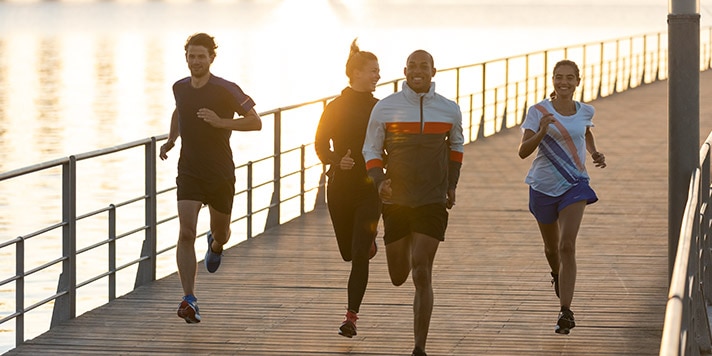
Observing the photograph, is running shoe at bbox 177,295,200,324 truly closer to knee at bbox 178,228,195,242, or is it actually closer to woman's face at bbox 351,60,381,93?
knee at bbox 178,228,195,242

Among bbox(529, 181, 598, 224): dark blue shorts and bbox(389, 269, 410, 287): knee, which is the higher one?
bbox(529, 181, 598, 224): dark blue shorts

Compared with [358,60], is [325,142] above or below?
below

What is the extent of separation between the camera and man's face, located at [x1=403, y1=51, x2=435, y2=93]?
8.45 meters

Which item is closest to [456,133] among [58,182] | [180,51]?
[58,182]

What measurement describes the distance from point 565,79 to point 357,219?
1342 mm

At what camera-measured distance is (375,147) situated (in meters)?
8.67

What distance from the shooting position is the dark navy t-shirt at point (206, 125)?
953cm

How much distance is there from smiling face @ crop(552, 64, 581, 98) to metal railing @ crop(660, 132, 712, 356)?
0.79m

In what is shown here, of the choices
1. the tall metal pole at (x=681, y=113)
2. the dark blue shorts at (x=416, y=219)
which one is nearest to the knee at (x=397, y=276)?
the dark blue shorts at (x=416, y=219)

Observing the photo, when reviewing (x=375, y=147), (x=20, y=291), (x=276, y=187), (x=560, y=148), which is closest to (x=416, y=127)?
(x=375, y=147)

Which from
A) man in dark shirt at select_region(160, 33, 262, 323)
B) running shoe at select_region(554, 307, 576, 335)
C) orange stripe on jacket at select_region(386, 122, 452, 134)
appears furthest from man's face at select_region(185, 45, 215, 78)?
running shoe at select_region(554, 307, 576, 335)

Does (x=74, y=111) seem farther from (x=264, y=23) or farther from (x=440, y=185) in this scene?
(x=264, y=23)

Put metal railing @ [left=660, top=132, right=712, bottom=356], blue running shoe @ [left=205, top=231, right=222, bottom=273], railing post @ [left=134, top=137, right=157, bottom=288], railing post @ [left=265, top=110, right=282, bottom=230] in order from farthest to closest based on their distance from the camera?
railing post @ [left=265, top=110, right=282, bottom=230], railing post @ [left=134, top=137, right=157, bottom=288], blue running shoe @ [left=205, top=231, right=222, bottom=273], metal railing @ [left=660, top=132, right=712, bottom=356]

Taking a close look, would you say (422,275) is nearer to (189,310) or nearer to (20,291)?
(189,310)
